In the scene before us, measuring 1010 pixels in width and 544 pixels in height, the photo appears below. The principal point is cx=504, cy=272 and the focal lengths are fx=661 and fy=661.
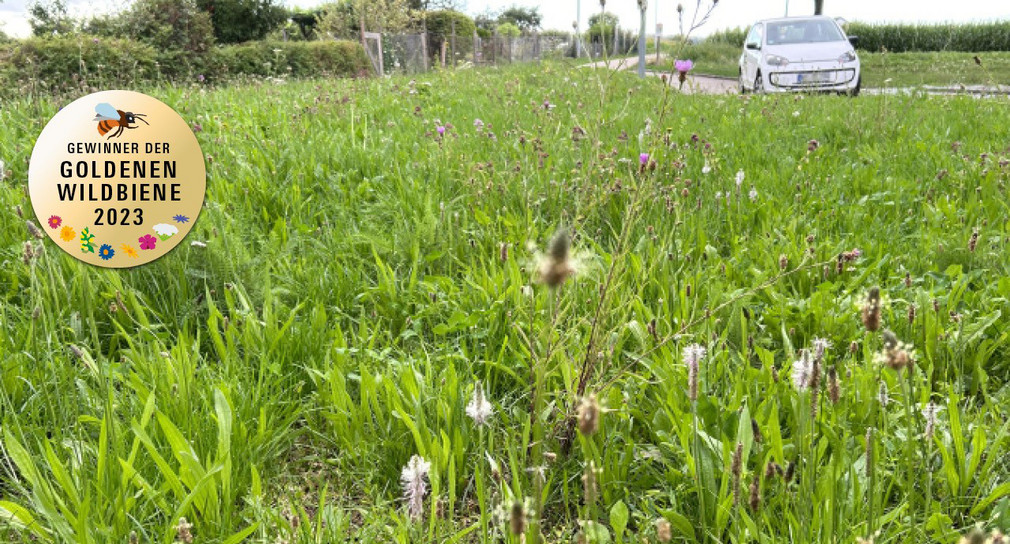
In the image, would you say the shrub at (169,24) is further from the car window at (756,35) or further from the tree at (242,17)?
the car window at (756,35)

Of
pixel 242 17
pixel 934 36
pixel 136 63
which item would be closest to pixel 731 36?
pixel 934 36

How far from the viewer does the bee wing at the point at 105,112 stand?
6.76 feet

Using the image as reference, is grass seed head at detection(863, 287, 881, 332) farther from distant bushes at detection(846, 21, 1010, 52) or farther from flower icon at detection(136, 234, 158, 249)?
distant bushes at detection(846, 21, 1010, 52)

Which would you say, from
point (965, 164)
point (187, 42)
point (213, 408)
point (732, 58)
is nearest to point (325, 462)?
point (213, 408)

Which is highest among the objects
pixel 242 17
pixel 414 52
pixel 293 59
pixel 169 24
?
pixel 242 17

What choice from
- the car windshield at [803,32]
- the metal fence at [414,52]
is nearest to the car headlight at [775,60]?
the car windshield at [803,32]

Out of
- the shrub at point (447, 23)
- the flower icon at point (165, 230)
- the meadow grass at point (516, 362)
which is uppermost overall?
the shrub at point (447, 23)

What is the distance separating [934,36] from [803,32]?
2802 centimetres

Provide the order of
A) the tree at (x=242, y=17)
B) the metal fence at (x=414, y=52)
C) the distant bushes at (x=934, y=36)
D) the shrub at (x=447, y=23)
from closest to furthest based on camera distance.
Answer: the metal fence at (x=414, y=52) < the tree at (x=242, y=17) < the shrub at (x=447, y=23) < the distant bushes at (x=934, y=36)

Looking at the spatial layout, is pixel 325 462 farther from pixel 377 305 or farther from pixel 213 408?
pixel 377 305

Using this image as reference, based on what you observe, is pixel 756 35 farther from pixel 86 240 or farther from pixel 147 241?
pixel 86 240

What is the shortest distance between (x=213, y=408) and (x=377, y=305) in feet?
2.43

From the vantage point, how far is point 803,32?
11.0 meters

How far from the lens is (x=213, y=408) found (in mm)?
1648
